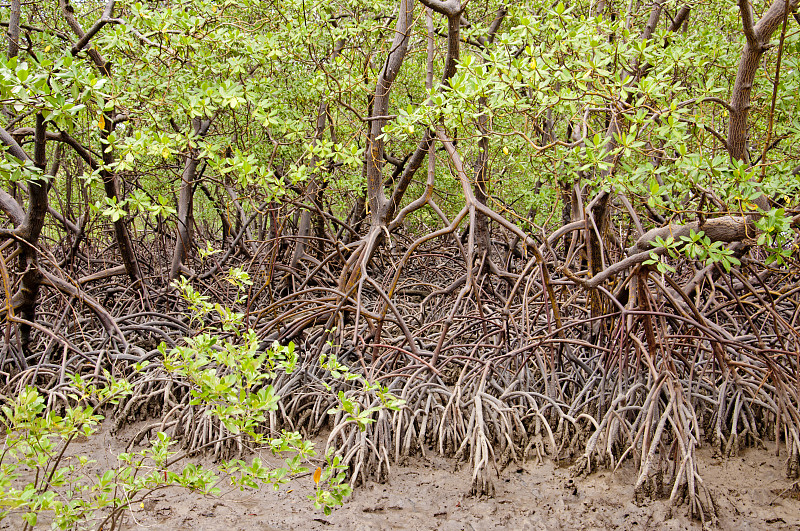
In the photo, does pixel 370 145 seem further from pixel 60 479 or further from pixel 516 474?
pixel 60 479

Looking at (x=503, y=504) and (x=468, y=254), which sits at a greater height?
(x=468, y=254)

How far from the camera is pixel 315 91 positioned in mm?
4688

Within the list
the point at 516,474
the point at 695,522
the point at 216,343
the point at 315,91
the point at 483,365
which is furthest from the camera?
the point at 315,91

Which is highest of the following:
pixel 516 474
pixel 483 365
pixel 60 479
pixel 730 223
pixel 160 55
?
pixel 160 55

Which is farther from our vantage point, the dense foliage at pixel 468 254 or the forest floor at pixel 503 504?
the forest floor at pixel 503 504

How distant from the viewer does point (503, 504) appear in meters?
3.25

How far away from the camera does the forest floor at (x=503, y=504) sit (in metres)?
3.07

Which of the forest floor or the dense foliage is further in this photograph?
the forest floor

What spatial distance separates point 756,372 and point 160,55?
4.08m

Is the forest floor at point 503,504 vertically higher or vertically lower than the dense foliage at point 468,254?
lower

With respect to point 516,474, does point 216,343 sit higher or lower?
higher

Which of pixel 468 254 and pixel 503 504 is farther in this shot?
pixel 468 254

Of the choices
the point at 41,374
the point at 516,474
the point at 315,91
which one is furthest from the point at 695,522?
the point at 41,374

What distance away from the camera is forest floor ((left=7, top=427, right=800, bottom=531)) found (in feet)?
10.1
